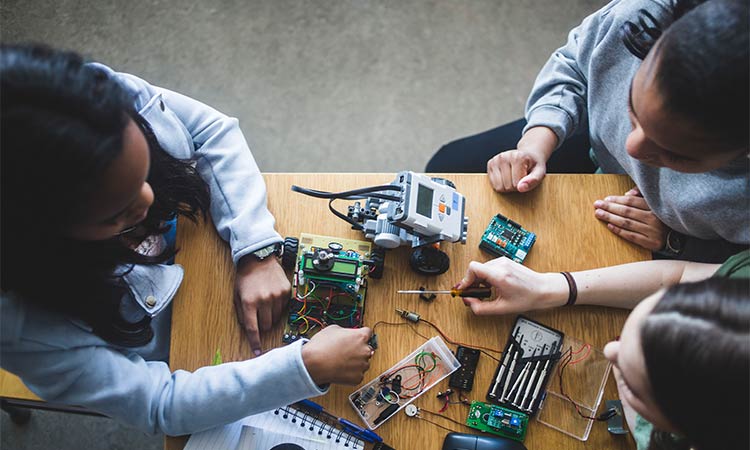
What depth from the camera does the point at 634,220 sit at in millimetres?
1112

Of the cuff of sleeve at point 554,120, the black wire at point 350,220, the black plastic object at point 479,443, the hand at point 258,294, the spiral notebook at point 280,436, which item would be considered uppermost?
the cuff of sleeve at point 554,120

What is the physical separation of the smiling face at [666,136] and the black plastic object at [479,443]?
0.62 meters

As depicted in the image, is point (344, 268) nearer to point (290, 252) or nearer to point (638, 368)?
point (290, 252)

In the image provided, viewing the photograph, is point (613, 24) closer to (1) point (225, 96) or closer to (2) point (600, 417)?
(2) point (600, 417)

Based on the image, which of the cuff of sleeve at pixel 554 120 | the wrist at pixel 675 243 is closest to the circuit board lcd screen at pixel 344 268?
the cuff of sleeve at pixel 554 120

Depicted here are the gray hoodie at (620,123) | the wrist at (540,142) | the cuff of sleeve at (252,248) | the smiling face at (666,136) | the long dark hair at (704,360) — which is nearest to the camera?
the long dark hair at (704,360)

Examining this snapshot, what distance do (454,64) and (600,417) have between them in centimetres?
158

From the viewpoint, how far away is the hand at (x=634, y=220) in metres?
1.11

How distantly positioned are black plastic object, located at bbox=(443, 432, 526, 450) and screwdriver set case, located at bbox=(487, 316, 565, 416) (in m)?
0.07

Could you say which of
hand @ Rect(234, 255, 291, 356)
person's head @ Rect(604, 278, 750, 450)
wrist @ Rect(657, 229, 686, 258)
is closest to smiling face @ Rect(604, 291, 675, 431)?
person's head @ Rect(604, 278, 750, 450)

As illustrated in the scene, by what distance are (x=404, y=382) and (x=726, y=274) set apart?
2.14 ft

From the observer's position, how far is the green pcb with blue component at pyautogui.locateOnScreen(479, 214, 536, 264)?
Answer: 112cm

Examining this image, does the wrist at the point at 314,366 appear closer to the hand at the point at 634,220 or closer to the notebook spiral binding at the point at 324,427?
the notebook spiral binding at the point at 324,427

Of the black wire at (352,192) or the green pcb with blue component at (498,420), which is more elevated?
the black wire at (352,192)
